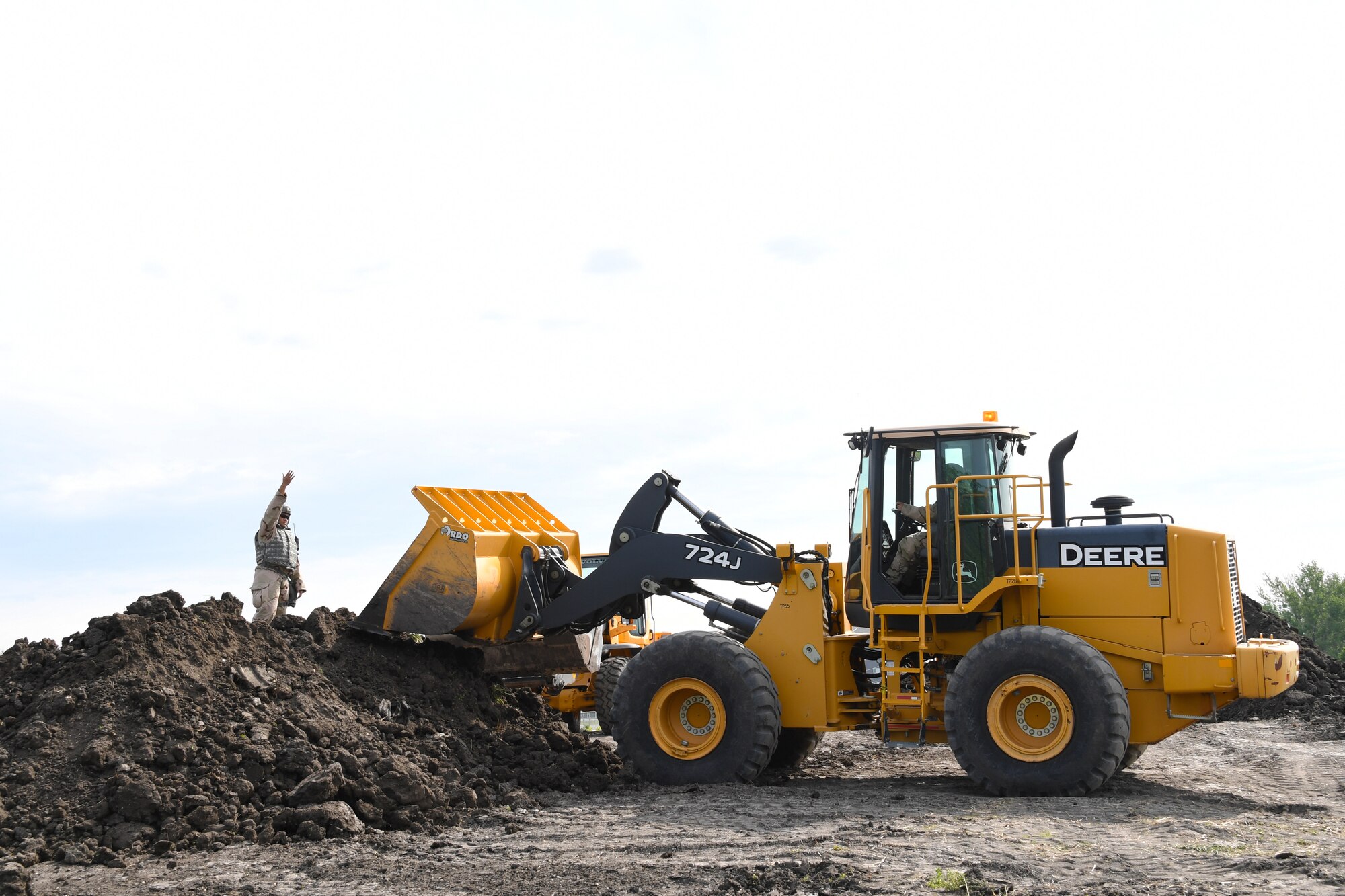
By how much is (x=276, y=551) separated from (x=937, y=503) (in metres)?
6.90

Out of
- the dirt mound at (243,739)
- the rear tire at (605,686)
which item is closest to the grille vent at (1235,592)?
the dirt mound at (243,739)

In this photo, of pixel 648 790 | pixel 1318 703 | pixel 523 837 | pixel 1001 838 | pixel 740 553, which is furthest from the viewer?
pixel 1318 703

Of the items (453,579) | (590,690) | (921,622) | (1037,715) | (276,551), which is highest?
(276,551)

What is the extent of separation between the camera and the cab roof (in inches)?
422

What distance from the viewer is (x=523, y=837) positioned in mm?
8664

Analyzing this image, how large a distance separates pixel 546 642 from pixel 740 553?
209 cm

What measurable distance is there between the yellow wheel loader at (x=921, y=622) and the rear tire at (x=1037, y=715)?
1cm

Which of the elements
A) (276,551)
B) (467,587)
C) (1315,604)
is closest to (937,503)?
(467,587)

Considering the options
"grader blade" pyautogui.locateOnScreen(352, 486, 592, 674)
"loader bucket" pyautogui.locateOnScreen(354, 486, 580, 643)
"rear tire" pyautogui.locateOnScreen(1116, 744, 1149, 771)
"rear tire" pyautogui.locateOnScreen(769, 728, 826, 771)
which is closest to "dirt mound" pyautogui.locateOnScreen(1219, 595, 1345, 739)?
"rear tire" pyautogui.locateOnScreen(1116, 744, 1149, 771)

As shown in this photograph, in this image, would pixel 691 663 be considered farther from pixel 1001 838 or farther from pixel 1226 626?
pixel 1226 626

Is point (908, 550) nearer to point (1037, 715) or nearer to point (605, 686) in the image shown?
point (1037, 715)

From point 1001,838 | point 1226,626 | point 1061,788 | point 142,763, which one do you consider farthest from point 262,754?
point 1226,626

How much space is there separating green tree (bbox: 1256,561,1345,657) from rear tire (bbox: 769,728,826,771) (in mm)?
24834

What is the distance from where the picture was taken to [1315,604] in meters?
33.8
